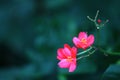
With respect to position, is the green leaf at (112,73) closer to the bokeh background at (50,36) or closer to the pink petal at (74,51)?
the bokeh background at (50,36)

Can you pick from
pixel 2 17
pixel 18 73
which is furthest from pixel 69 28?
pixel 2 17

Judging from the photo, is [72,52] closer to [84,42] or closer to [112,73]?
[84,42]

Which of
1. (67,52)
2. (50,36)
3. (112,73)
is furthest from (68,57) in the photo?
(50,36)

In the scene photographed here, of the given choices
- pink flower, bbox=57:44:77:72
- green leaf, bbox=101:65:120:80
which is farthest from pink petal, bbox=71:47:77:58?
green leaf, bbox=101:65:120:80

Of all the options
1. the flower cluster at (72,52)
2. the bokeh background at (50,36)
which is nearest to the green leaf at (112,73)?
the bokeh background at (50,36)

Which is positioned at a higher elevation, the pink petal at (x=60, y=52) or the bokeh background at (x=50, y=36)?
the bokeh background at (x=50, y=36)

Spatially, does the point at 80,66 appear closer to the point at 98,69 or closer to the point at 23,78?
the point at 98,69

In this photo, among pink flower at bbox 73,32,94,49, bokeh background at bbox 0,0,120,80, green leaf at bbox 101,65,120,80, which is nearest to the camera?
pink flower at bbox 73,32,94,49

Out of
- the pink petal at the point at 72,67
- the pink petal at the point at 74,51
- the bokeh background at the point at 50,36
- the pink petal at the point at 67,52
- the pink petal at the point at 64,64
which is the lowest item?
the pink petal at the point at 72,67

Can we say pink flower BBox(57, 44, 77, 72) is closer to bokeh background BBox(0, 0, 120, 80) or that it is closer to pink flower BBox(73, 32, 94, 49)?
pink flower BBox(73, 32, 94, 49)
